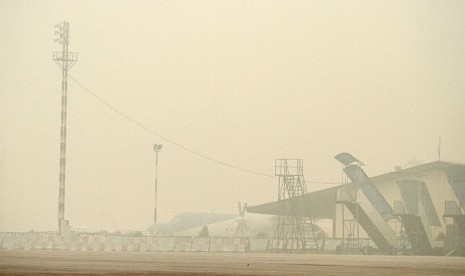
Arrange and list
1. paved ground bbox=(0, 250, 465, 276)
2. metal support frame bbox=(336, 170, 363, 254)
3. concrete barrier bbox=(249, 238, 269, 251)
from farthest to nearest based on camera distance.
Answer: concrete barrier bbox=(249, 238, 269, 251), metal support frame bbox=(336, 170, 363, 254), paved ground bbox=(0, 250, 465, 276)

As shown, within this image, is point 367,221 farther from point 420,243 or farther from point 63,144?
point 63,144

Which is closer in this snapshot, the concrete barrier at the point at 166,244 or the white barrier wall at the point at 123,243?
the white barrier wall at the point at 123,243

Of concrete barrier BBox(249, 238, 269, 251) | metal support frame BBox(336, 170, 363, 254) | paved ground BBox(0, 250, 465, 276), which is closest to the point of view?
paved ground BBox(0, 250, 465, 276)

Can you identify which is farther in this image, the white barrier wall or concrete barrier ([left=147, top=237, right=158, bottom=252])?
concrete barrier ([left=147, top=237, right=158, bottom=252])

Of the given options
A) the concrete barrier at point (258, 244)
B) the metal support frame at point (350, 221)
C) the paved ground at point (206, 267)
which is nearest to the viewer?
the paved ground at point (206, 267)

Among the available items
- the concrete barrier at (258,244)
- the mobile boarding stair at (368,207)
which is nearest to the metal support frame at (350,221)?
the mobile boarding stair at (368,207)

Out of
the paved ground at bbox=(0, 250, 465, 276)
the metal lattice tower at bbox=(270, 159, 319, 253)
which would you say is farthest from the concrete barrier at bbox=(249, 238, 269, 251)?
the paved ground at bbox=(0, 250, 465, 276)

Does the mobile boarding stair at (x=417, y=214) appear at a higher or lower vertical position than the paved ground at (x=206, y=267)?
higher

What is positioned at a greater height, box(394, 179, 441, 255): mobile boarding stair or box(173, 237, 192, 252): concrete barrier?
box(394, 179, 441, 255): mobile boarding stair

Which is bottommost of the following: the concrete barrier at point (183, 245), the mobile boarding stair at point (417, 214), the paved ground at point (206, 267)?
the paved ground at point (206, 267)

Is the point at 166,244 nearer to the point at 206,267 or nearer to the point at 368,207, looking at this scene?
the point at 368,207

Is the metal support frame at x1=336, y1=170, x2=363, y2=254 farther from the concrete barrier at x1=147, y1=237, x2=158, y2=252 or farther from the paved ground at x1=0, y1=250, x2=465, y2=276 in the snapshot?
the paved ground at x1=0, y1=250, x2=465, y2=276

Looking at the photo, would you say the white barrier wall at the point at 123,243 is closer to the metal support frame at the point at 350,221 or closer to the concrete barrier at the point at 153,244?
the concrete barrier at the point at 153,244

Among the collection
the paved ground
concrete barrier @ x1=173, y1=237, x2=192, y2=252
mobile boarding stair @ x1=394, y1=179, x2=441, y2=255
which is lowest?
the paved ground
